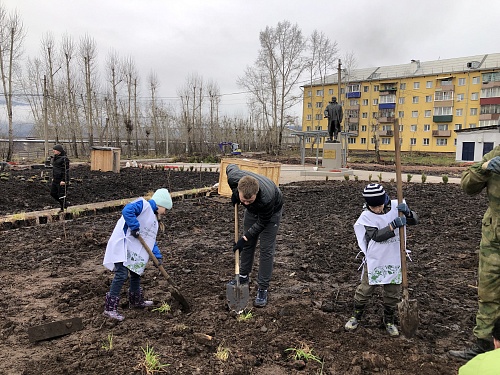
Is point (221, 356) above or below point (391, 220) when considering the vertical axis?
below

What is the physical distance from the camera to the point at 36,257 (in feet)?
16.8

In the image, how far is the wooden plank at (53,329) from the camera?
295 centimetres

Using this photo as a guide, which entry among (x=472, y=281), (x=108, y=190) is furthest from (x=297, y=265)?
(x=108, y=190)

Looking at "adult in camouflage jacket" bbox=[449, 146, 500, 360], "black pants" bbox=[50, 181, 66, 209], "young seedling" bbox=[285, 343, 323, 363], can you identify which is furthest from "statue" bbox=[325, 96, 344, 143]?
"young seedling" bbox=[285, 343, 323, 363]

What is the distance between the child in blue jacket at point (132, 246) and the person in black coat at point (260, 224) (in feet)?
2.40

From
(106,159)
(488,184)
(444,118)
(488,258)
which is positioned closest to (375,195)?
(488,184)

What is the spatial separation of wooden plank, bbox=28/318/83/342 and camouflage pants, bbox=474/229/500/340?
10.0 feet

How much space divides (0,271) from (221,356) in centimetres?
337

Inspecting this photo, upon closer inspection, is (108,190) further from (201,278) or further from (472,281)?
(472,281)

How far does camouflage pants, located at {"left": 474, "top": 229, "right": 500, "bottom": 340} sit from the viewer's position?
2668 mm

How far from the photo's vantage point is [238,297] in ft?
11.4

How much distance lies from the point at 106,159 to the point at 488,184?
640 inches

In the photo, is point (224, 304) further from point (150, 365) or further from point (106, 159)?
point (106, 159)

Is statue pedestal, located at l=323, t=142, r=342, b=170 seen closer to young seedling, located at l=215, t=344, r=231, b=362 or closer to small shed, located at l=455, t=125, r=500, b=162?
young seedling, located at l=215, t=344, r=231, b=362
